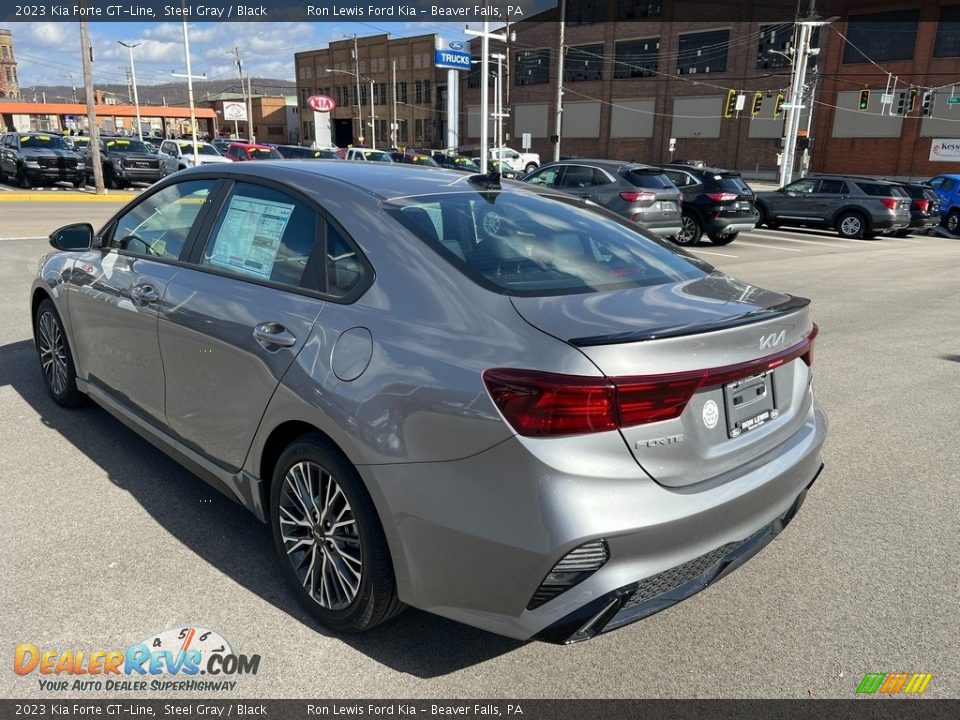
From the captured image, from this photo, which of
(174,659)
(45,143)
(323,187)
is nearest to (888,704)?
(174,659)

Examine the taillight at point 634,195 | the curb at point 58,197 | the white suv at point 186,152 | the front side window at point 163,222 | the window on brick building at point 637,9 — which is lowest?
the curb at point 58,197

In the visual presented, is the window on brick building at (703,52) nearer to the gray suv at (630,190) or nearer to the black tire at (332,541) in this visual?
the gray suv at (630,190)

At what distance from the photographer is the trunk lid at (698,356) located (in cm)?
219

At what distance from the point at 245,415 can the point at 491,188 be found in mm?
1494

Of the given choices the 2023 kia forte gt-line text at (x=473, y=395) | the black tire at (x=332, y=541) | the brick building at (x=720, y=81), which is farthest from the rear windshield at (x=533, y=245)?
the brick building at (x=720, y=81)

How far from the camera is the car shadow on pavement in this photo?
8.97 ft

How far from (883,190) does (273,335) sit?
70.0ft

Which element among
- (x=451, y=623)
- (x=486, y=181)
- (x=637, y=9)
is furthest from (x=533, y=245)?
(x=637, y=9)

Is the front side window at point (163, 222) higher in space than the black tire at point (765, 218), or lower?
higher

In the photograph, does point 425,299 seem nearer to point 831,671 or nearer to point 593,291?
point 593,291

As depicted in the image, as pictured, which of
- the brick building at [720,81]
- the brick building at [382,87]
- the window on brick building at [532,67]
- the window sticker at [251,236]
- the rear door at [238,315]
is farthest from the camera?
the brick building at [382,87]

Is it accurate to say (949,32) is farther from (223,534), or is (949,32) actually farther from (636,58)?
(223,534)

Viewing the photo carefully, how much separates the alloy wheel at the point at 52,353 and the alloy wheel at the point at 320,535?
275 centimetres

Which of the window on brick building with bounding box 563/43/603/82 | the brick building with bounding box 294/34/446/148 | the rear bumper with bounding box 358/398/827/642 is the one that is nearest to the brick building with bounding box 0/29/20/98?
the brick building with bounding box 294/34/446/148
